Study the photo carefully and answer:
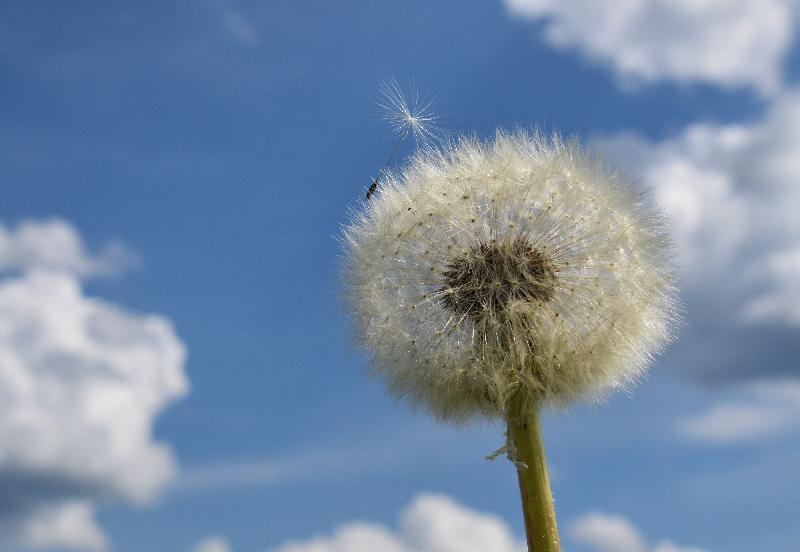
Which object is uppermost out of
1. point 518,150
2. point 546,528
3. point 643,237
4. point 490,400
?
point 518,150

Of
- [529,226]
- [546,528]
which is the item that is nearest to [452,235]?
[529,226]

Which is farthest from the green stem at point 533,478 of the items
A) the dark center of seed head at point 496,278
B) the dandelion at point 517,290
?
the dark center of seed head at point 496,278

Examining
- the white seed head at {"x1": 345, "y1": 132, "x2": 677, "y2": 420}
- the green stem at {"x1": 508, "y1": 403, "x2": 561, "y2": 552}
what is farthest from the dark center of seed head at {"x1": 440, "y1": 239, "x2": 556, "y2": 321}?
the green stem at {"x1": 508, "y1": 403, "x2": 561, "y2": 552}

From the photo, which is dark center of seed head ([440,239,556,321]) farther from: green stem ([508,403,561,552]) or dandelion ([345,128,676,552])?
green stem ([508,403,561,552])

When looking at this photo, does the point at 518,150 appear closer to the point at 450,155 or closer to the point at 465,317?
the point at 450,155

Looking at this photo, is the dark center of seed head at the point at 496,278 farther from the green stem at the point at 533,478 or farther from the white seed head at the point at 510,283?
the green stem at the point at 533,478

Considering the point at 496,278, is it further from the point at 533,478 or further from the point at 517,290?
the point at 533,478
